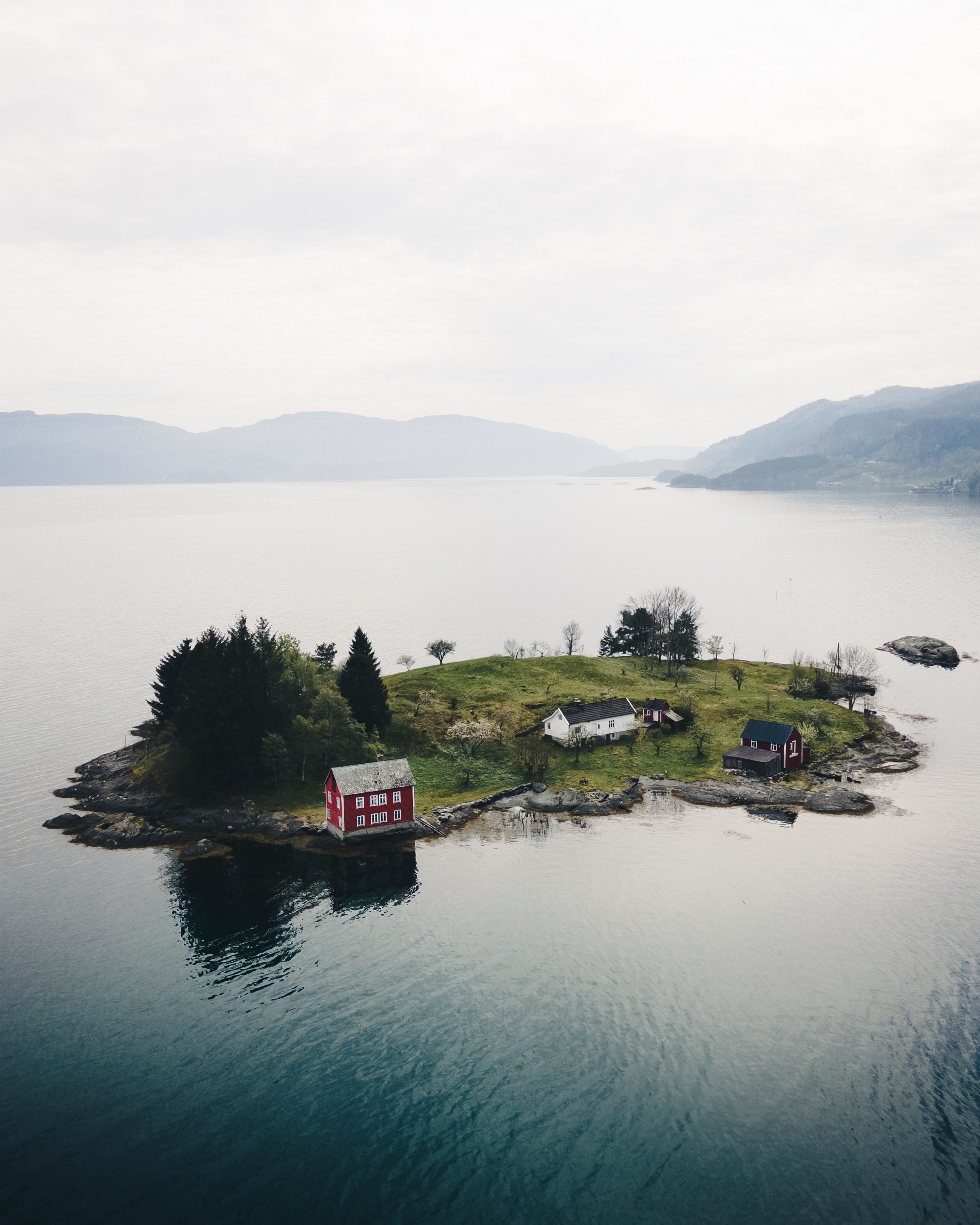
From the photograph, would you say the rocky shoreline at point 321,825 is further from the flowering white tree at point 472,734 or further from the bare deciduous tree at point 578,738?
the flowering white tree at point 472,734

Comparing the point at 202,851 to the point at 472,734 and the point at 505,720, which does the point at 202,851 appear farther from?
the point at 505,720

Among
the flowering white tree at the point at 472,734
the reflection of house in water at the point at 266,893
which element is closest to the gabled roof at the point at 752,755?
the flowering white tree at the point at 472,734

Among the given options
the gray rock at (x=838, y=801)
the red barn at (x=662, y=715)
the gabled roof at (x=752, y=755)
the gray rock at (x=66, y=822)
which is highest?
the red barn at (x=662, y=715)

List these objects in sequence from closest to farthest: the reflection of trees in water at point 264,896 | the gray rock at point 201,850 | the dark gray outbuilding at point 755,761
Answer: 1. the reflection of trees in water at point 264,896
2. the gray rock at point 201,850
3. the dark gray outbuilding at point 755,761

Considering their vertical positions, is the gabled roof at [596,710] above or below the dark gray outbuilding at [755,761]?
above

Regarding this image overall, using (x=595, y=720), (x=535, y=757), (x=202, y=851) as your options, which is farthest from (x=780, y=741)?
(x=202, y=851)

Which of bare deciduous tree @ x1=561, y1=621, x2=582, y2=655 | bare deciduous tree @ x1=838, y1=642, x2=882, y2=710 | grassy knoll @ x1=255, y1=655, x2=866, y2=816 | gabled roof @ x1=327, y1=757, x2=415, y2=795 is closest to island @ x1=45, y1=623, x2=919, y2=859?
grassy knoll @ x1=255, y1=655, x2=866, y2=816

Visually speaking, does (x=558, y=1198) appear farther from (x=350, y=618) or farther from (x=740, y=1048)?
(x=350, y=618)
